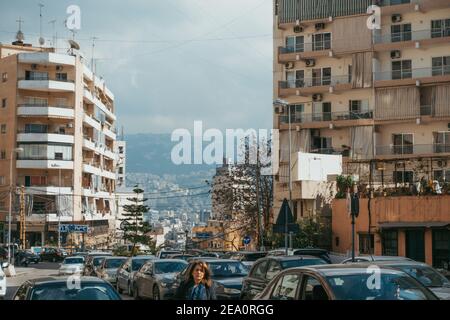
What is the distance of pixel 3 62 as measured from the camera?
7719 centimetres

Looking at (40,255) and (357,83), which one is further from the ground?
(357,83)

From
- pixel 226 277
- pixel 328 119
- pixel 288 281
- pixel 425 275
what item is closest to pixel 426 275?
pixel 425 275

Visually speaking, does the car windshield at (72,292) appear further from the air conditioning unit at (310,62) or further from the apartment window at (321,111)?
the air conditioning unit at (310,62)

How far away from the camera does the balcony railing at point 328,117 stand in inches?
2384

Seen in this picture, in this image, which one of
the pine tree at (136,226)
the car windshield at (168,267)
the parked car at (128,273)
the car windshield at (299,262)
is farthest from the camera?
the pine tree at (136,226)

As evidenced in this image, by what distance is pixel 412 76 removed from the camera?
58906 mm

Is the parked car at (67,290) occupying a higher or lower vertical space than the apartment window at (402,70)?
→ lower

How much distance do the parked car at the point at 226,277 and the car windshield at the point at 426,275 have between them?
495 centimetres

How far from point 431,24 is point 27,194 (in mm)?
41629

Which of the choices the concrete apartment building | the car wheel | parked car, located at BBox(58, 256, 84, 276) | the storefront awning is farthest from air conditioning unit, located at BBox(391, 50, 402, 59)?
the car wheel

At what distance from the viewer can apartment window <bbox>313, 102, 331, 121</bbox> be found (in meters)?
62.4

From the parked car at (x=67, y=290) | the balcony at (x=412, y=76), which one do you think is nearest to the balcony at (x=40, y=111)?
the balcony at (x=412, y=76)
